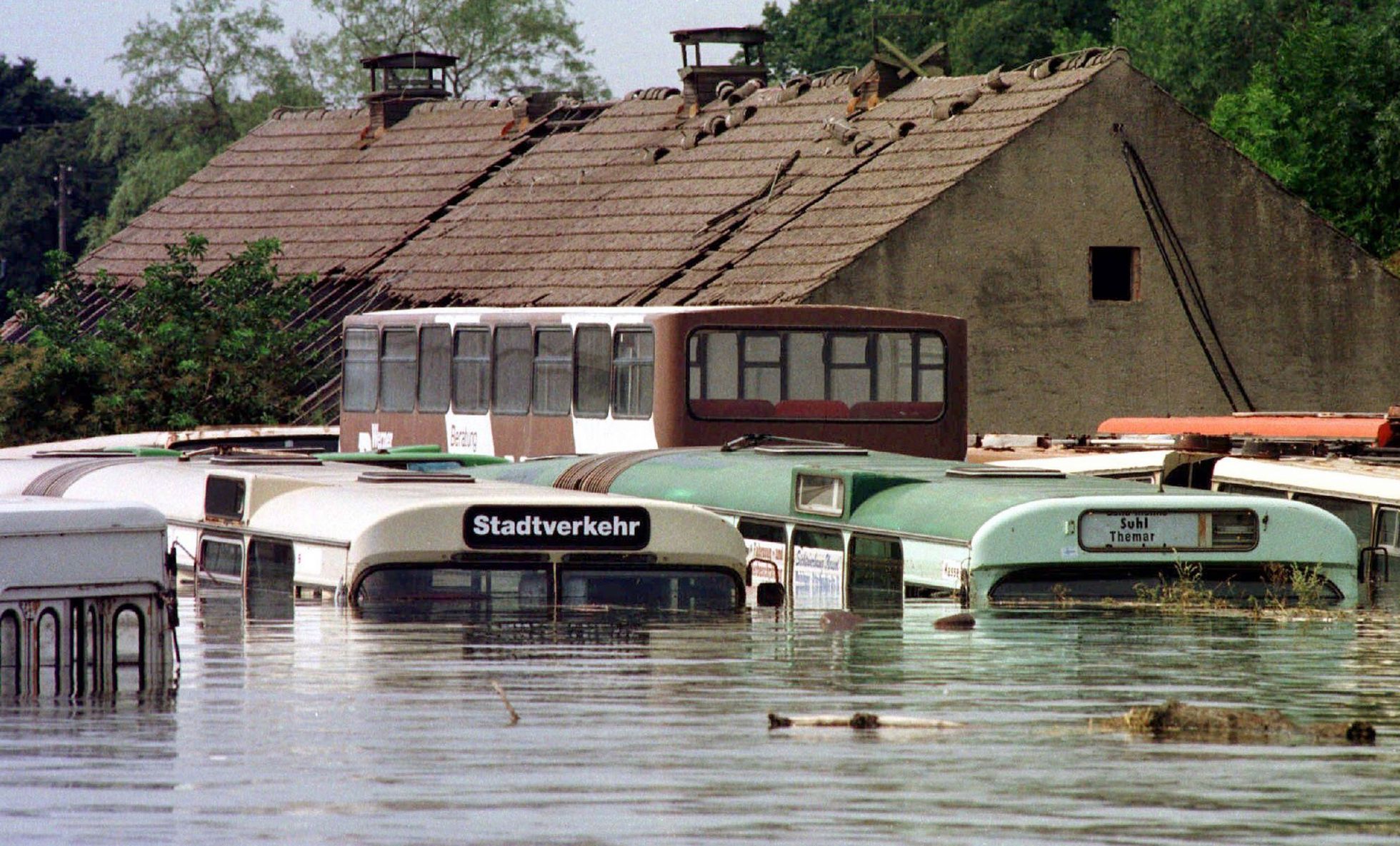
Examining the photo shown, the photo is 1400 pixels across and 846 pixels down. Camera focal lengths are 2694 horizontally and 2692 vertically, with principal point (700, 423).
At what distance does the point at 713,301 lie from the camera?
4462 cm

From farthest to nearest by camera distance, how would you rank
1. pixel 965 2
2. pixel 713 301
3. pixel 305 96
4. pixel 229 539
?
pixel 965 2
pixel 305 96
pixel 713 301
pixel 229 539

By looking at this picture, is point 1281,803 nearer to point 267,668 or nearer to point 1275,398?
point 267,668

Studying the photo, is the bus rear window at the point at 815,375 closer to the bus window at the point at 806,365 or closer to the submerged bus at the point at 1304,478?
the bus window at the point at 806,365

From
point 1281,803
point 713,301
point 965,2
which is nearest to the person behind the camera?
point 1281,803

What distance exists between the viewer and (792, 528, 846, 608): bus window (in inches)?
736

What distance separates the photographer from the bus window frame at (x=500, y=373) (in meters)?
32.4

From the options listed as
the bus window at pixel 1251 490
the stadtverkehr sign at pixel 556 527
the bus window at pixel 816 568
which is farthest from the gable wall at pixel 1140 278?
the stadtverkehr sign at pixel 556 527

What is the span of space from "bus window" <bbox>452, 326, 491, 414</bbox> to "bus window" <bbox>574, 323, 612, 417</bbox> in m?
1.92

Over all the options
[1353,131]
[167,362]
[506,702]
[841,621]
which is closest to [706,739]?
[506,702]

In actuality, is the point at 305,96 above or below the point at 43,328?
above

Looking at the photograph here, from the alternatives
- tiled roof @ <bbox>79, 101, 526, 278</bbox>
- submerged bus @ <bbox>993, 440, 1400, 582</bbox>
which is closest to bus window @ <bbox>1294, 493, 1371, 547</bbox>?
submerged bus @ <bbox>993, 440, 1400, 582</bbox>

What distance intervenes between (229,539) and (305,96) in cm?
7913

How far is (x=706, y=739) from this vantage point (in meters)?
12.0

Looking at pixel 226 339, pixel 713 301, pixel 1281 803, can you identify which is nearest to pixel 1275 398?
pixel 713 301
